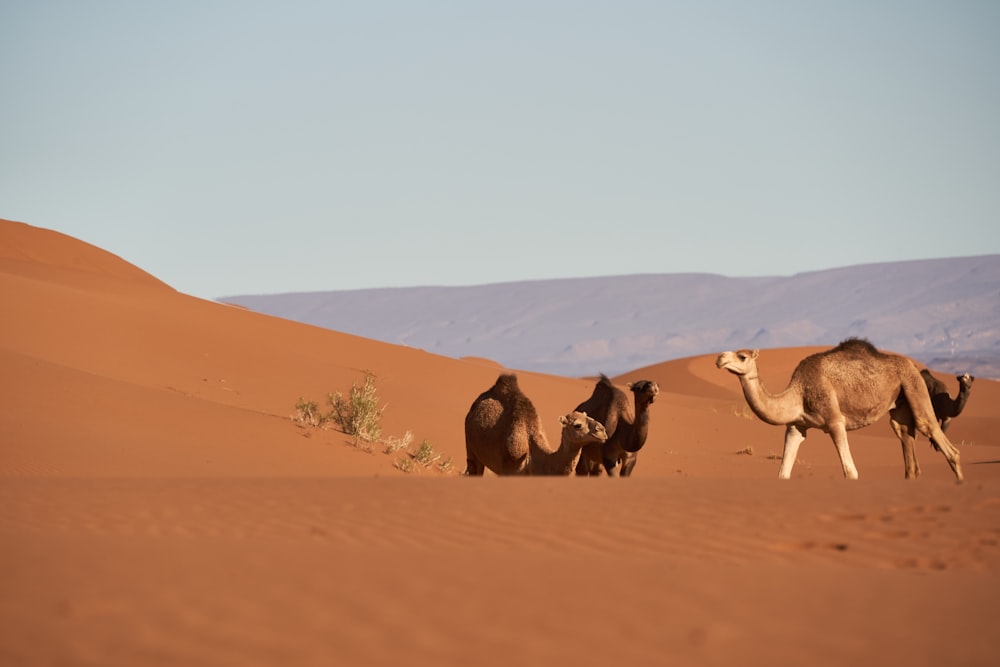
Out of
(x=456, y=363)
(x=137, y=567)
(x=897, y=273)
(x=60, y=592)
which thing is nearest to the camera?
(x=60, y=592)

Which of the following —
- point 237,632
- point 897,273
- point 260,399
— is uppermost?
point 897,273

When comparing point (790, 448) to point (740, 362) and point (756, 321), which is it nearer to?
point (740, 362)

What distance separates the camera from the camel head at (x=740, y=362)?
12602mm

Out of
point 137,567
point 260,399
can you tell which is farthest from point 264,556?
point 260,399

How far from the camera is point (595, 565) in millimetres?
6699

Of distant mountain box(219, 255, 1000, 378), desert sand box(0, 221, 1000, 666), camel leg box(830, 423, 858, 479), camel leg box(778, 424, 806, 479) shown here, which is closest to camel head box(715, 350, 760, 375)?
camel leg box(778, 424, 806, 479)

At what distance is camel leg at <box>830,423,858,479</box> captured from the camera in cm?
1266

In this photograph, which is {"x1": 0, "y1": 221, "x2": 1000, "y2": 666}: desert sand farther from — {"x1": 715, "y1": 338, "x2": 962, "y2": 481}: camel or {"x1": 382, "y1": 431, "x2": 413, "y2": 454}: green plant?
{"x1": 382, "y1": 431, "x2": 413, "y2": 454}: green plant

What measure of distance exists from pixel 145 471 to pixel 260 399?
8.91 metres

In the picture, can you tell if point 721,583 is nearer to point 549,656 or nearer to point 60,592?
point 549,656

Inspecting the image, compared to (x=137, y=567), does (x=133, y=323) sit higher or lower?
higher

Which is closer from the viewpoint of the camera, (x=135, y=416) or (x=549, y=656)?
(x=549, y=656)

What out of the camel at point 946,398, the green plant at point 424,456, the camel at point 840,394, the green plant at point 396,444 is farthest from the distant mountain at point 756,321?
the camel at point 840,394

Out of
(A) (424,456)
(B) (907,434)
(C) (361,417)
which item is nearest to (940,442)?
(B) (907,434)
